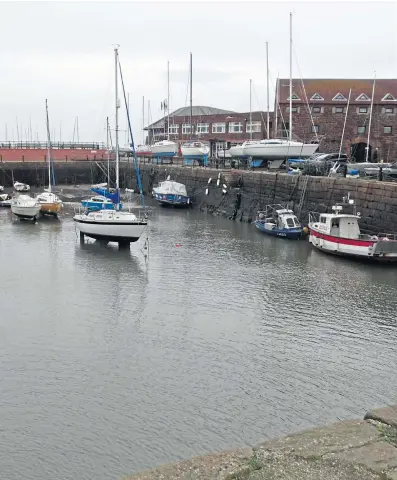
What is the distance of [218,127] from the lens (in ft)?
241

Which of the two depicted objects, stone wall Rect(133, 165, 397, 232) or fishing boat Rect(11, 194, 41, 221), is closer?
stone wall Rect(133, 165, 397, 232)

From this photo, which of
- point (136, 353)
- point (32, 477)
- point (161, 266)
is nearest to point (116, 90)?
point (161, 266)

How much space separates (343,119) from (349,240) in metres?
38.4

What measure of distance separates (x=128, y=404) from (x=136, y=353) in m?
3.04

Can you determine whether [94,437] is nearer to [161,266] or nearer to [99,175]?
[161,266]

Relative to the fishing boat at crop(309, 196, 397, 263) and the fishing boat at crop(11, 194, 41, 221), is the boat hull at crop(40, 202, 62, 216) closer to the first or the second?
the fishing boat at crop(11, 194, 41, 221)

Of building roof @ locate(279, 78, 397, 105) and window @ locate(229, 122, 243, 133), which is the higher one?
building roof @ locate(279, 78, 397, 105)

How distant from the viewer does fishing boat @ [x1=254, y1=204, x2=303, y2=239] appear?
109 ft

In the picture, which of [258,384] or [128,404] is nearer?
[128,404]

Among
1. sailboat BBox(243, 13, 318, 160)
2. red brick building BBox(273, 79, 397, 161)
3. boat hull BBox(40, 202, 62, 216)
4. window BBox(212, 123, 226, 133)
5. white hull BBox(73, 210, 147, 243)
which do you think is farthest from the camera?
window BBox(212, 123, 226, 133)

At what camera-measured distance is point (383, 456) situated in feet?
24.5

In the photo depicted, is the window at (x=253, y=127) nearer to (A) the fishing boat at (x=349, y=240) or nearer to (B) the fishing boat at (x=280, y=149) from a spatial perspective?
(B) the fishing boat at (x=280, y=149)

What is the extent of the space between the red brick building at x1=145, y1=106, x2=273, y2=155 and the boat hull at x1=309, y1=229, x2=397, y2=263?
36305 millimetres

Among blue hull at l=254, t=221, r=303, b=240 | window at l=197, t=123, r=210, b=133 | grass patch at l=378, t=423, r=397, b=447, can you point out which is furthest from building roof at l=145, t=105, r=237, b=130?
grass patch at l=378, t=423, r=397, b=447
